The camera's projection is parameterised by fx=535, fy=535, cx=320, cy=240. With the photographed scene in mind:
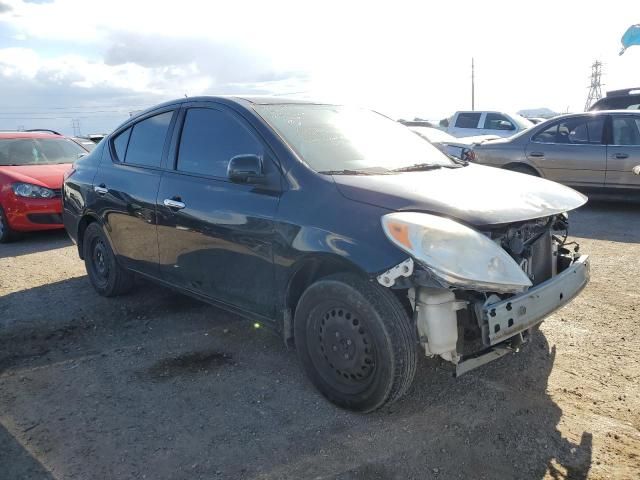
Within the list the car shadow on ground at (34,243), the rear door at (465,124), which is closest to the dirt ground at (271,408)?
the car shadow on ground at (34,243)

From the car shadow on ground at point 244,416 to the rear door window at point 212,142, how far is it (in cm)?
129

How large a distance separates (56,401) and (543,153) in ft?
25.9

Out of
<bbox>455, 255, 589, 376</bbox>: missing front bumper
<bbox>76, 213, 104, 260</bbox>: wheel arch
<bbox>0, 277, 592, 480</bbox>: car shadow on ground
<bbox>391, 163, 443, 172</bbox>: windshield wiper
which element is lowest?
<bbox>0, 277, 592, 480</bbox>: car shadow on ground

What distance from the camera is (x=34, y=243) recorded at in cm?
748

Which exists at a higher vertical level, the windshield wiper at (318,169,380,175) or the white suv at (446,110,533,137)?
the white suv at (446,110,533,137)

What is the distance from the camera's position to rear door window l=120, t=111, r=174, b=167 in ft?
13.4

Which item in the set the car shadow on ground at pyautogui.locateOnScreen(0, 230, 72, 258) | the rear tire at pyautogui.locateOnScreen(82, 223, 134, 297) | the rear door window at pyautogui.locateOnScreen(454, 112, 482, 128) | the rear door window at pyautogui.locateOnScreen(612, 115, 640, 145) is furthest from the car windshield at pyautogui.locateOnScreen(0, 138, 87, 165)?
the rear door window at pyautogui.locateOnScreen(454, 112, 482, 128)

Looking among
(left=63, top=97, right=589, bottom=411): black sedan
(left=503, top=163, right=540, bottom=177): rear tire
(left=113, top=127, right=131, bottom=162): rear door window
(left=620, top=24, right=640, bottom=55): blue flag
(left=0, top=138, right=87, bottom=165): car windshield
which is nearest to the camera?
(left=63, top=97, right=589, bottom=411): black sedan

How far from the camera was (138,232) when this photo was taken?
4.20 m

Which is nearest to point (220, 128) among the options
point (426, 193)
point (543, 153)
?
point (426, 193)

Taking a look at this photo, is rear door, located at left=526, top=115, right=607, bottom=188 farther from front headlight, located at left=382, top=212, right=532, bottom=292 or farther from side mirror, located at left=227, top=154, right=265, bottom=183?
side mirror, located at left=227, top=154, right=265, bottom=183

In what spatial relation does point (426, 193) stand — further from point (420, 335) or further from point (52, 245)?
point (52, 245)

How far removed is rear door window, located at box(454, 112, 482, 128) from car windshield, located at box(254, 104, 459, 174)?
11.7m

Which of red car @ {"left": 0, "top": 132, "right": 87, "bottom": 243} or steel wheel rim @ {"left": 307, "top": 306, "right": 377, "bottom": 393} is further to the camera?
red car @ {"left": 0, "top": 132, "right": 87, "bottom": 243}
